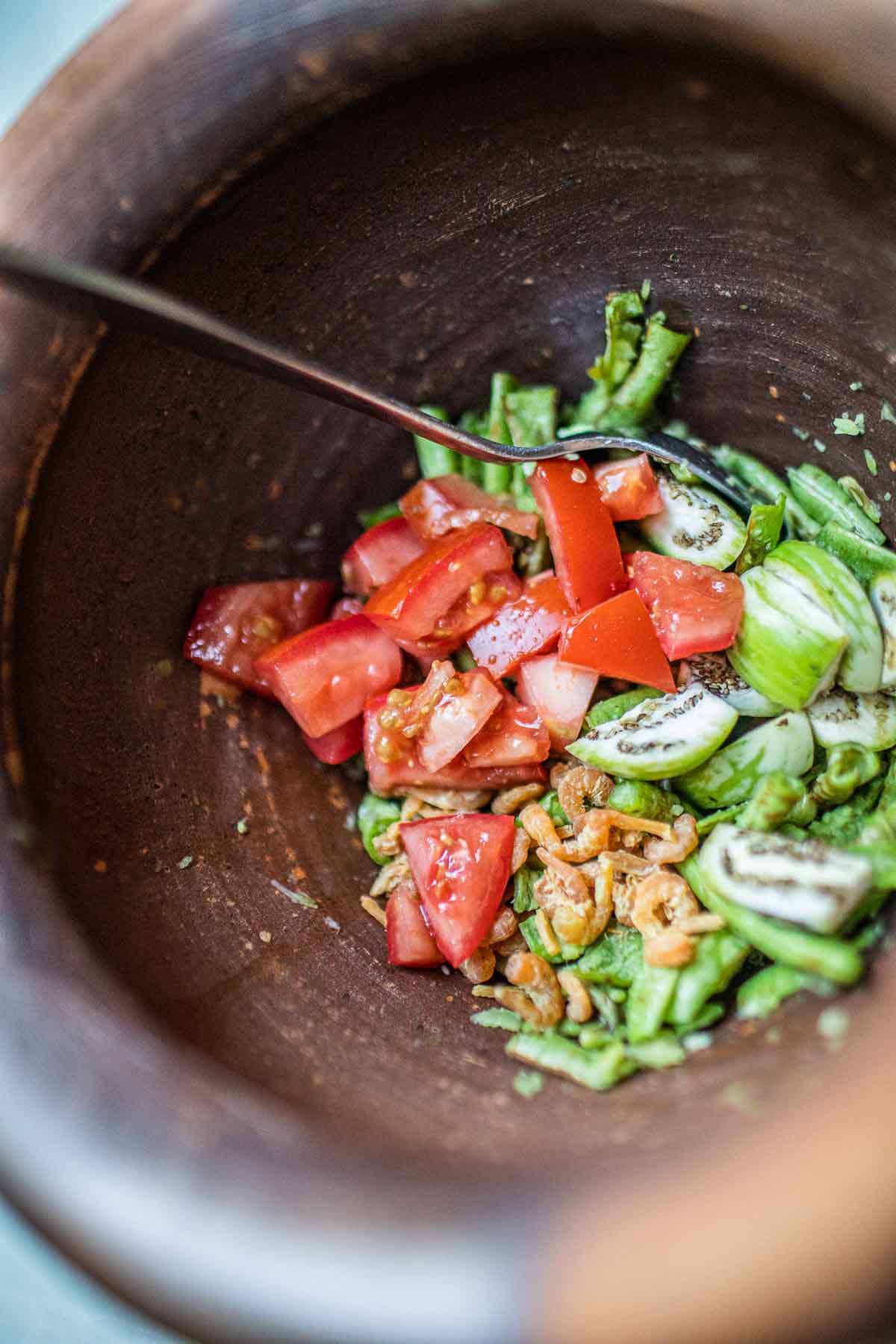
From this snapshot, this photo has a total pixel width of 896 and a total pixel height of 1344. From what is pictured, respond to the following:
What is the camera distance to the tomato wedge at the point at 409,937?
4.75 feet

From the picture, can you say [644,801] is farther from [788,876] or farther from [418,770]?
[418,770]

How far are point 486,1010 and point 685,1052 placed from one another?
307 millimetres

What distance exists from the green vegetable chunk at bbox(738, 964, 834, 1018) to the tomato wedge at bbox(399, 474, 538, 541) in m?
0.75

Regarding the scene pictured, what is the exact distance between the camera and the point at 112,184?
121 cm

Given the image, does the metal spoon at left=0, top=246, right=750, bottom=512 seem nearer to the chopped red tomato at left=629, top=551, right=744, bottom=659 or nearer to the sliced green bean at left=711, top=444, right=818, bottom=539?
the sliced green bean at left=711, top=444, right=818, bottom=539

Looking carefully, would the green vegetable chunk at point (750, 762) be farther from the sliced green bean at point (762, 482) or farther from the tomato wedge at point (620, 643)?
the sliced green bean at point (762, 482)

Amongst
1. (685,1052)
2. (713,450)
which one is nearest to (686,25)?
(713,450)

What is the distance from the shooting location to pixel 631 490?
59.5 inches

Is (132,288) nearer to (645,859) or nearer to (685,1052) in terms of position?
(645,859)

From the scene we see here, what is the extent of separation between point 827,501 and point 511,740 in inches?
23.4

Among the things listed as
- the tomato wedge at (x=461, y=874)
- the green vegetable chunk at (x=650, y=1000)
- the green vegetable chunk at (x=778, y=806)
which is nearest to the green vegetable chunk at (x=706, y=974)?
the green vegetable chunk at (x=650, y=1000)

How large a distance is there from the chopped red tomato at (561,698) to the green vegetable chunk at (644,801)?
13cm

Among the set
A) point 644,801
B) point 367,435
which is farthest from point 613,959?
point 367,435

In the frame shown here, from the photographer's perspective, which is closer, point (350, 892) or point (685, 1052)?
point (685, 1052)
